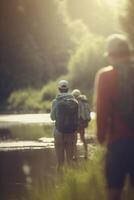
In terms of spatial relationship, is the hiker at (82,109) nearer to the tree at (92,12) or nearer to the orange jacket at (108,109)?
the orange jacket at (108,109)

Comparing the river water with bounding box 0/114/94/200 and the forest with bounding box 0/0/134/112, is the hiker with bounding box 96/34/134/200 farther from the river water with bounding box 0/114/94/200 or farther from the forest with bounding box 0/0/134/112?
the forest with bounding box 0/0/134/112

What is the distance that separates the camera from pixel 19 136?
93.6 feet

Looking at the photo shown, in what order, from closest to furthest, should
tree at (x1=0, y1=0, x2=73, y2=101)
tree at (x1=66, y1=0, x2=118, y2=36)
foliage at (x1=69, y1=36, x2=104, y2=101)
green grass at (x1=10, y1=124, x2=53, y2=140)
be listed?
green grass at (x1=10, y1=124, x2=53, y2=140), foliage at (x1=69, y1=36, x2=104, y2=101), tree at (x1=0, y1=0, x2=73, y2=101), tree at (x1=66, y1=0, x2=118, y2=36)

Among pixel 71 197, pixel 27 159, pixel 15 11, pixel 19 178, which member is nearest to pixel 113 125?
pixel 71 197

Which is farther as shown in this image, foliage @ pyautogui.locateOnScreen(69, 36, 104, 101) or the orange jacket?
foliage @ pyautogui.locateOnScreen(69, 36, 104, 101)

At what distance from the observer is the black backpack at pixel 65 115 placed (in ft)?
46.6

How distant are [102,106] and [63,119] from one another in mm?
6663

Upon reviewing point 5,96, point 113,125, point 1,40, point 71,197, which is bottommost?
point 71,197

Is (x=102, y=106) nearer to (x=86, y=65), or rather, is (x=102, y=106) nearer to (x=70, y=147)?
(x=70, y=147)

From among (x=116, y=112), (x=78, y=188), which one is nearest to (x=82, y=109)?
(x=78, y=188)

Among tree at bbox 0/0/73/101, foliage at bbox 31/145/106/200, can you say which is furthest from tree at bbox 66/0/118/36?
foliage at bbox 31/145/106/200

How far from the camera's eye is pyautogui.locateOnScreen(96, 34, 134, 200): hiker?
24.9 ft

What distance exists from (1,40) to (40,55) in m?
3.56

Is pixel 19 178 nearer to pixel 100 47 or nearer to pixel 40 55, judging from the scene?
pixel 100 47
